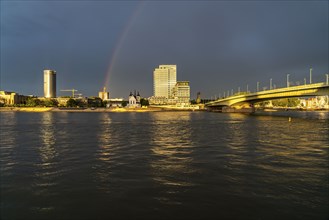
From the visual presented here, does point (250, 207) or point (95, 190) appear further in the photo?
point (95, 190)

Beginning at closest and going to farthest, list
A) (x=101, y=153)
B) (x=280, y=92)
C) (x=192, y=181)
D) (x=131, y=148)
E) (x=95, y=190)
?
(x=95, y=190), (x=192, y=181), (x=101, y=153), (x=131, y=148), (x=280, y=92)

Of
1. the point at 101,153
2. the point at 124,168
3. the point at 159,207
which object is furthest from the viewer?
the point at 101,153

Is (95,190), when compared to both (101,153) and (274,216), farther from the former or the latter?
(101,153)

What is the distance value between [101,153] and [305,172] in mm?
16706

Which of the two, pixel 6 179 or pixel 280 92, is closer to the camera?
pixel 6 179

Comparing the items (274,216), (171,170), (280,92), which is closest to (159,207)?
(274,216)

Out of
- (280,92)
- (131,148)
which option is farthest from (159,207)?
(280,92)

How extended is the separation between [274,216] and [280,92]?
309ft

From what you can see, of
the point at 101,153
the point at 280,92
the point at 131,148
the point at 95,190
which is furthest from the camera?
the point at 280,92

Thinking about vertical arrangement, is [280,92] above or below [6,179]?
above

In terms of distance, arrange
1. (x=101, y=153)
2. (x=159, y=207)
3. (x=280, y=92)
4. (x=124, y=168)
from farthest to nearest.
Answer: (x=280, y=92)
(x=101, y=153)
(x=124, y=168)
(x=159, y=207)

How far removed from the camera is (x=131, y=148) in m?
29.0

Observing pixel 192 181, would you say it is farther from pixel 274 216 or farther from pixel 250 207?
pixel 274 216

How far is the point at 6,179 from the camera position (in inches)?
650
